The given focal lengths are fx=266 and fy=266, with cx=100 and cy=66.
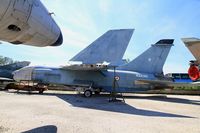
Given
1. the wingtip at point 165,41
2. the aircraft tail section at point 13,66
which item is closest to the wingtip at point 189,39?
the wingtip at point 165,41

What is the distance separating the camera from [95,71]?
22484 mm

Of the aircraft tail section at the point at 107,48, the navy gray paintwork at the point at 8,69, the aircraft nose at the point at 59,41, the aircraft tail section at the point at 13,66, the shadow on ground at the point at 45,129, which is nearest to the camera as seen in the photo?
the aircraft nose at the point at 59,41

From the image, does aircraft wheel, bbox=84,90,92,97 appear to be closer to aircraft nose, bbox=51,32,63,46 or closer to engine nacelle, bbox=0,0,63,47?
aircraft nose, bbox=51,32,63,46

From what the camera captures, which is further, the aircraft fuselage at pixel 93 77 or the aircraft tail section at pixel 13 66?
the aircraft tail section at pixel 13 66

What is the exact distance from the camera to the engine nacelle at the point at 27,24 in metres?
3.11

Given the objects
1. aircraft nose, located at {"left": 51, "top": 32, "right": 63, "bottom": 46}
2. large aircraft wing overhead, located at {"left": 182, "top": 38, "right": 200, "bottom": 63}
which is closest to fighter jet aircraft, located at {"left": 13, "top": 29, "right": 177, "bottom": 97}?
large aircraft wing overhead, located at {"left": 182, "top": 38, "right": 200, "bottom": 63}

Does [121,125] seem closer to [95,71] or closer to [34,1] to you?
[34,1]

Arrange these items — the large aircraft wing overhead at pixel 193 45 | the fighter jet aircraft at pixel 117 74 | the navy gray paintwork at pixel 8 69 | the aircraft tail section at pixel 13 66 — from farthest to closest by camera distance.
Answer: the aircraft tail section at pixel 13 66 → the navy gray paintwork at pixel 8 69 → the fighter jet aircraft at pixel 117 74 → the large aircraft wing overhead at pixel 193 45

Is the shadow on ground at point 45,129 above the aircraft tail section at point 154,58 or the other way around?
the other way around

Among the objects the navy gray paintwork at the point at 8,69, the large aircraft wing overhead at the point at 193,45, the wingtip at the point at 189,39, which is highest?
the navy gray paintwork at the point at 8,69

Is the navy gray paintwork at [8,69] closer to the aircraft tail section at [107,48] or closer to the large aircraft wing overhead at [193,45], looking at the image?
the aircraft tail section at [107,48]

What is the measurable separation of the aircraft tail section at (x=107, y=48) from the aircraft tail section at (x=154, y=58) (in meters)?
4.64

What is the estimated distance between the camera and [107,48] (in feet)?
60.3

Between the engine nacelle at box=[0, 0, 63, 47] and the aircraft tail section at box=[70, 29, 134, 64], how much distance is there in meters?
13.6
